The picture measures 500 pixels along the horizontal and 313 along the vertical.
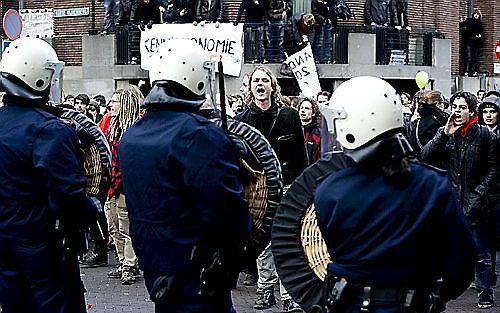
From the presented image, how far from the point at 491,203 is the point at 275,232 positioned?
5.08m

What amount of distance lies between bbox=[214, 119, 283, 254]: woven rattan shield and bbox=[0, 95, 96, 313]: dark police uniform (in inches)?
39.4

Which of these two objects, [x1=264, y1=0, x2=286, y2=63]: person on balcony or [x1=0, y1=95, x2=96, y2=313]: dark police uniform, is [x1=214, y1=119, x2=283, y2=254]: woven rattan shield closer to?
[x1=0, y1=95, x2=96, y2=313]: dark police uniform

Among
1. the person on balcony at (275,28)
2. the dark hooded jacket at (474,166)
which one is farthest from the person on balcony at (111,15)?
the dark hooded jacket at (474,166)

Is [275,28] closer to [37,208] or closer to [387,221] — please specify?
[37,208]

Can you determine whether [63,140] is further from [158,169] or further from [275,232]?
[275,232]

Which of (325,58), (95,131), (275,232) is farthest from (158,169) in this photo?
(325,58)

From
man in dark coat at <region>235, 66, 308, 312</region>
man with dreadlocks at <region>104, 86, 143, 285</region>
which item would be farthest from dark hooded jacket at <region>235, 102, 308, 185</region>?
man with dreadlocks at <region>104, 86, 143, 285</region>

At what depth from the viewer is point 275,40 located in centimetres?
2222

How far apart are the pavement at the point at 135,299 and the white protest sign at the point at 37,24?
8.01 m

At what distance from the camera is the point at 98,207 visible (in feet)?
21.1

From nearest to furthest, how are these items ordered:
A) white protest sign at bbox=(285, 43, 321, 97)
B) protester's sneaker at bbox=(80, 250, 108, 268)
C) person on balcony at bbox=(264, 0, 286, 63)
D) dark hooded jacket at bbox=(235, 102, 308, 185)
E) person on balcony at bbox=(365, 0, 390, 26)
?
dark hooded jacket at bbox=(235, 102, 308, 185)
protester's sneaker at bbox=(80, 250, 108, 268)
white protest sign at bbox=(285, 43, 321, 97)
person on balcony at bbox=(264, 0, 286, 63)
person on balcony at bbox=(365, 0, 390, 26)

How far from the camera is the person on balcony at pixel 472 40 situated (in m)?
30.4

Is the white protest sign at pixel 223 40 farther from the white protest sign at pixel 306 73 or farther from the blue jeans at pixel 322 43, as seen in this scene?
the blue jeans at pixel 322 43

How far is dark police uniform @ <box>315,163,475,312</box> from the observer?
14.2 feet
